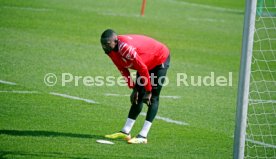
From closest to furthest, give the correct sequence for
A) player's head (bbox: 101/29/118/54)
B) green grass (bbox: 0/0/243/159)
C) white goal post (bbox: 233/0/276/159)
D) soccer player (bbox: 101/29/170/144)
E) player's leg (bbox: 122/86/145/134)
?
1. white goal post (bbox: 233/0/276/159)
2. player's head (bbox: 101/29/118/54)
3. soccer player (bbox: 101/29/170/144)
4. green grass (bbox: 0/0/243/159)
5. player's leg (bbox: 122/86/145/134)

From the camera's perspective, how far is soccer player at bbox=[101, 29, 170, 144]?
10.9 meters

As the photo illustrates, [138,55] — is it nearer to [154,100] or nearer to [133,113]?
[154,100]

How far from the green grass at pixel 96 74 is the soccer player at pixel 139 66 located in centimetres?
43

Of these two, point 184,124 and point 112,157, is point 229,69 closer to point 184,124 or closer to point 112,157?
point 184,124

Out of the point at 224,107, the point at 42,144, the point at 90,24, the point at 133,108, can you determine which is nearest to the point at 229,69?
the point at 224,107

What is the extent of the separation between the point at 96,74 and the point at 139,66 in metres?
6.59

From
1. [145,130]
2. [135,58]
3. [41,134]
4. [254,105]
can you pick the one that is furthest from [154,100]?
[254,105]

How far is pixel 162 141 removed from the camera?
11719 millimetres
